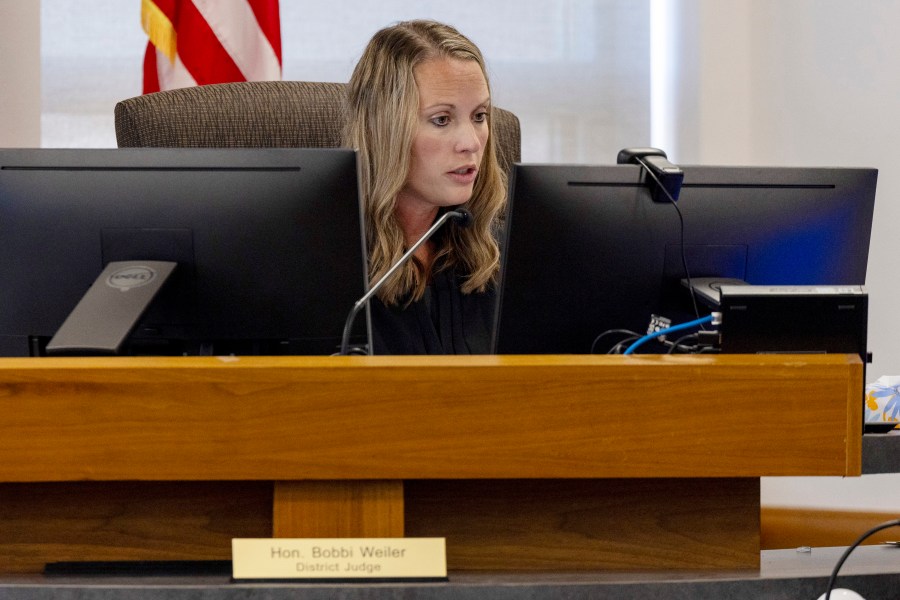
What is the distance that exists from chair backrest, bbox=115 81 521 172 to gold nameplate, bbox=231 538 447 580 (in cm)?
117

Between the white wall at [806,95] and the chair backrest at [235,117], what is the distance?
1.41 meters

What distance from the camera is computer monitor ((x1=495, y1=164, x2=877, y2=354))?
47.9 inches

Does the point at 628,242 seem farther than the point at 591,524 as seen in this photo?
Yes

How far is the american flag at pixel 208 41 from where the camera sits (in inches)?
105

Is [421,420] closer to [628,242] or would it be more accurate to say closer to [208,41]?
[628,242]

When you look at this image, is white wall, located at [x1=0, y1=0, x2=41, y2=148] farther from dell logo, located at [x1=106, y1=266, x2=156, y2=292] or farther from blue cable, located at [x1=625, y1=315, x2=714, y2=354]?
blue cable, located at [x1=625, y1=315, x2=714, y2=354]

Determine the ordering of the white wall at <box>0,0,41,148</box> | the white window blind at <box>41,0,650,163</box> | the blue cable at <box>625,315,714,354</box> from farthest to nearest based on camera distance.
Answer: the white window blind at <box>41,0,650,163</box> → the white wall at <box>0,0,41,148</box> → the blue cable at <box>625,315,714,354</box>

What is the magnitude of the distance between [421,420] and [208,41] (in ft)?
6.97

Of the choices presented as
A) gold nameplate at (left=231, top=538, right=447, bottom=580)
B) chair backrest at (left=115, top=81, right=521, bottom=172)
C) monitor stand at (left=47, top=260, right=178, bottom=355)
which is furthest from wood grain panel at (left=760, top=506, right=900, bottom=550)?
chair backrest at (left=115, top=81, right=521, bottom=172)

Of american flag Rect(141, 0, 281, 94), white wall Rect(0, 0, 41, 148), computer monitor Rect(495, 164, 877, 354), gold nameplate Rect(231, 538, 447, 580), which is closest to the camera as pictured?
gold nameplate Rect(231, 538, 447, 580)

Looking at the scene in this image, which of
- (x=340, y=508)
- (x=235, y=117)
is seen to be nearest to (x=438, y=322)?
(x=235, y=117)

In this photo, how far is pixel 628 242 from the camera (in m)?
1.24

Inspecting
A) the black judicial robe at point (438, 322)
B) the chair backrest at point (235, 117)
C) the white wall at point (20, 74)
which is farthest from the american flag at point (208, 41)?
the black judicial robe at point (438, 322)

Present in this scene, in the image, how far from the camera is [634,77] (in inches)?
125
